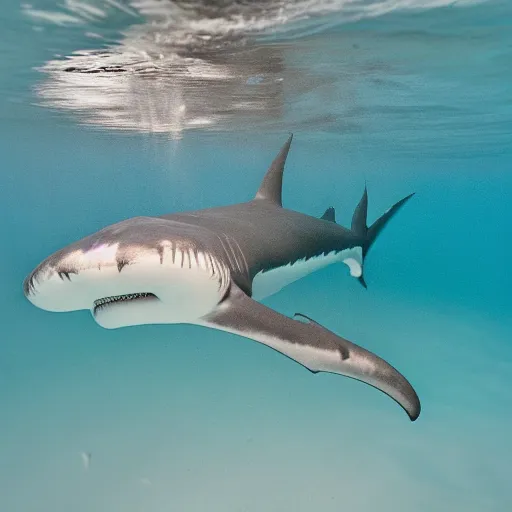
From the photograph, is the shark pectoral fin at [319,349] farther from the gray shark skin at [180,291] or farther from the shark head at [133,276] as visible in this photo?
the shark head at [133,276]

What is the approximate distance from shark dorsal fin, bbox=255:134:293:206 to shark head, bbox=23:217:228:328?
316 centimetres

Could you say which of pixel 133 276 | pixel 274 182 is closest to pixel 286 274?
pixel 274 182

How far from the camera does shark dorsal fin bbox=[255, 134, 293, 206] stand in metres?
6.59

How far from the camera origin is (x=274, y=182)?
21.8 feet

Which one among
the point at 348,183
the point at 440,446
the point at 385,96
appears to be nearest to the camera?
the point at 440,446

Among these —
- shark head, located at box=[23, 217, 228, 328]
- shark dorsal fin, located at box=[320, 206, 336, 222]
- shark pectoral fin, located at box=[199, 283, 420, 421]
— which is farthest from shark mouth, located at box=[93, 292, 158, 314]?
shark dorsal fin, located at box=[320, 206, 336, 222]

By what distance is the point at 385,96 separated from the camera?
44.2 ft

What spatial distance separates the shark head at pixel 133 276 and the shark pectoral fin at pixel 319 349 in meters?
0.30

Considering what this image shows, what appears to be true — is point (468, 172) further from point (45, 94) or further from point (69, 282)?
point (69, 282)

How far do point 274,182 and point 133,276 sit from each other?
4.01m

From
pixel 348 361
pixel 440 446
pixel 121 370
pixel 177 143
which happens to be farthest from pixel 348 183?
pixel 348 361

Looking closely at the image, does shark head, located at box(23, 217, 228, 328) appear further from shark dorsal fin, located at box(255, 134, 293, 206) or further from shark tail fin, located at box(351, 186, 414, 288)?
shark tail fin, located at box(351, 186, 414, 288)

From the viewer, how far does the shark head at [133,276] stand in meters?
2.76

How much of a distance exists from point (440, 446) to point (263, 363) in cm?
558
